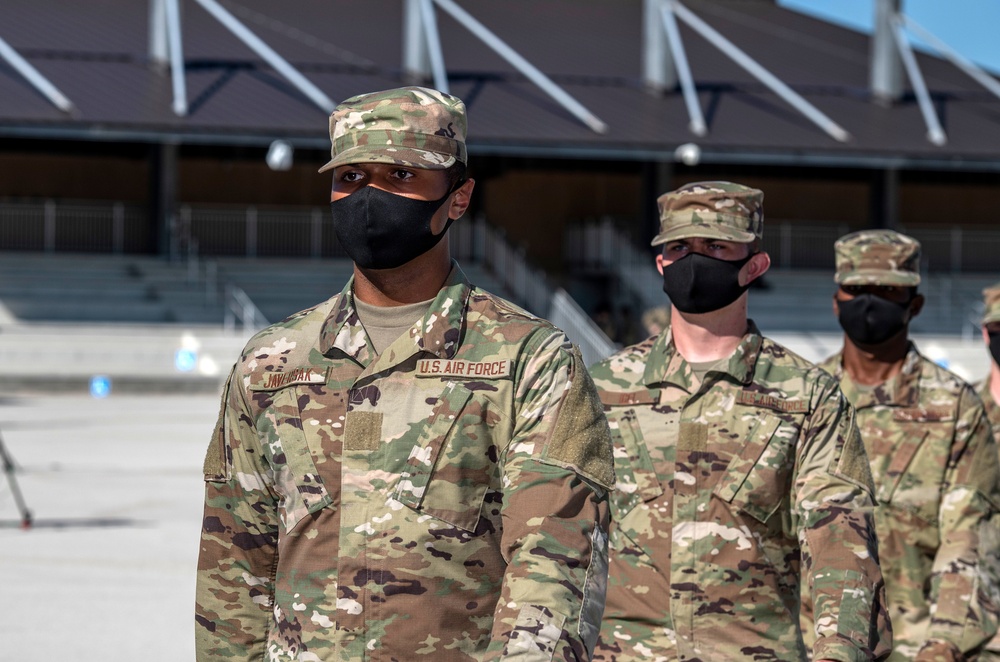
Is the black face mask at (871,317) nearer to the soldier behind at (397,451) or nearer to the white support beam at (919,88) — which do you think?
the soldier behind at (397,451)

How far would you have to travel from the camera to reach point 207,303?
31578 mm

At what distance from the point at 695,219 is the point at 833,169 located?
34.9m

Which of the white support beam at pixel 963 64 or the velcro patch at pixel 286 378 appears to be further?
the white support beam at pixel 963 64

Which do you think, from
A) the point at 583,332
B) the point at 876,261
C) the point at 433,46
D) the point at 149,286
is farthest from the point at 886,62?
the point at 876,261

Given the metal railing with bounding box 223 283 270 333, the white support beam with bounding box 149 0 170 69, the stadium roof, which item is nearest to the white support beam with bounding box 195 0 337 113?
the stadium roof

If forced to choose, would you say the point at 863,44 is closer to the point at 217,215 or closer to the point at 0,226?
the point at 217,215

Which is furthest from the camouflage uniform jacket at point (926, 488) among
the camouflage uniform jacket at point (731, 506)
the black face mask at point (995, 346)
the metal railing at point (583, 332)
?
the metal railing at point (583, 332)

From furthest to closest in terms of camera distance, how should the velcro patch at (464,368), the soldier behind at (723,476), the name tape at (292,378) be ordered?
the soldier behind at (723,476)
the name tape at (292,378)
the velcro patch at (464,368)

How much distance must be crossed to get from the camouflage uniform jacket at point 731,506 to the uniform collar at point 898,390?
1.42 meters

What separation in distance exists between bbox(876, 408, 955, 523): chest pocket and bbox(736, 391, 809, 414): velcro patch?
158cm

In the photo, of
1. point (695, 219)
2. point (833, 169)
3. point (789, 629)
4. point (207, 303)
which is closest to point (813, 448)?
point (789, 629)

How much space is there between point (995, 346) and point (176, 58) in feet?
89.5

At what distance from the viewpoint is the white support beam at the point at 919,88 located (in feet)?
111

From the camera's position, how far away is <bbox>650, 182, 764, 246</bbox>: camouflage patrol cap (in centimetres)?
531
